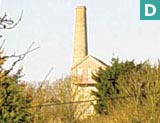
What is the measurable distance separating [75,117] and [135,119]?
6.54 meters

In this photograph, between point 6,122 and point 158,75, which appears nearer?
point 6,122

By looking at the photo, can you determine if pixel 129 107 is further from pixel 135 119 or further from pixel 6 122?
pixel 6 122

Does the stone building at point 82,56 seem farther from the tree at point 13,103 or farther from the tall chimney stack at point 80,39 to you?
the tree at point 13,103

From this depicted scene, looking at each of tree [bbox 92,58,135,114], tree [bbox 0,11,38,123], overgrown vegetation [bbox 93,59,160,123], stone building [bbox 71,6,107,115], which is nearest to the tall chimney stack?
stone building [bbox 71,6,107,115]

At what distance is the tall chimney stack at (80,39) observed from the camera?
5712 cm

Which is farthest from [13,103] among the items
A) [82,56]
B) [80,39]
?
[82,56]

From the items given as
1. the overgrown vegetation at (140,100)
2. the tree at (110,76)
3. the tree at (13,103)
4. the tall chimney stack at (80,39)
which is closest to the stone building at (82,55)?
the tall chimney stack at (80,39)

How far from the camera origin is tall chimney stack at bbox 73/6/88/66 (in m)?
57.1

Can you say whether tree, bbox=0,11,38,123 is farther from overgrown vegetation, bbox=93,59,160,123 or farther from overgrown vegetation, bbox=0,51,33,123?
overgrown vegetation, bbox=93,59,160,123

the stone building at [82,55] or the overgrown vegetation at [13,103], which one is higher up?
the stone building at [82,55]

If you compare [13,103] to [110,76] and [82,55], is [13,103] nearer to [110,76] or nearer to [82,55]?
[110,76]

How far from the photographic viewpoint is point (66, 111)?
27344 mm

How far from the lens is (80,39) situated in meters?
57.1

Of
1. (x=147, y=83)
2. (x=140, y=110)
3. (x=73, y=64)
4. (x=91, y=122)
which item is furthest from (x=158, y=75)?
(x=73, y=64)
